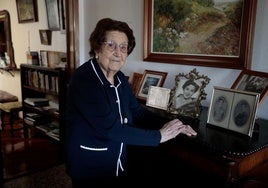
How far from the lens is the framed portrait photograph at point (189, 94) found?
4.96ft

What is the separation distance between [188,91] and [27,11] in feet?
10.3

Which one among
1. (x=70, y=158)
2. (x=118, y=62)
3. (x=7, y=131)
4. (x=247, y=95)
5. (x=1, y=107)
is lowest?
(x=7, y=131)

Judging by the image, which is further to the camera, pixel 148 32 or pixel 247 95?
pixel 148 32

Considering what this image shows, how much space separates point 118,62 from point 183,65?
26.2 inches

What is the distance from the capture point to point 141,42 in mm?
2160

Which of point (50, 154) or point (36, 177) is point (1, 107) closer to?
point (50, 154)

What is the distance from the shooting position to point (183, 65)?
1873mm

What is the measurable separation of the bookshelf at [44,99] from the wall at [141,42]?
0.68 meters

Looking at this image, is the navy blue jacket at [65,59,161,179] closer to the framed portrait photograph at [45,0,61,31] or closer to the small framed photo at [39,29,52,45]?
the framed portrait photograph at [45,0,61,31]

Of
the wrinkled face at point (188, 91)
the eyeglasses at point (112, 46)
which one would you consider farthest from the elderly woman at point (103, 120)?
the wrinkled face at point (188, 91)

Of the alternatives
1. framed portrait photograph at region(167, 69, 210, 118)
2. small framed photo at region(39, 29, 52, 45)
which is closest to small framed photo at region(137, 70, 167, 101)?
framed portrait photograph at region(167, 69, 210, 118)

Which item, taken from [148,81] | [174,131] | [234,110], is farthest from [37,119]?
[234,110]

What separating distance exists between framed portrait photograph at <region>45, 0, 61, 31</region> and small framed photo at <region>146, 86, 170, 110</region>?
6.13 ft

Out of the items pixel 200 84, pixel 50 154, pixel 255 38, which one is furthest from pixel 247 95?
pixel 50 154
